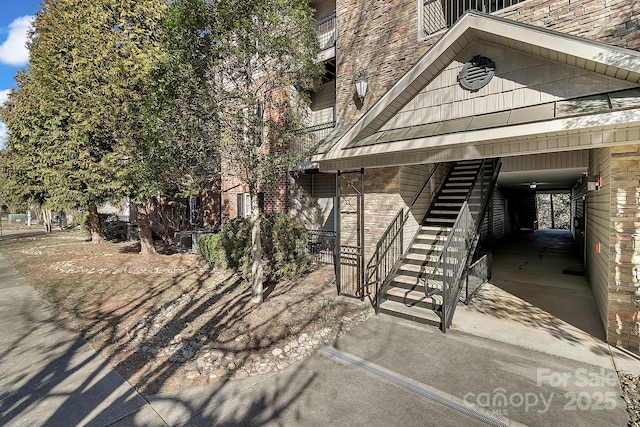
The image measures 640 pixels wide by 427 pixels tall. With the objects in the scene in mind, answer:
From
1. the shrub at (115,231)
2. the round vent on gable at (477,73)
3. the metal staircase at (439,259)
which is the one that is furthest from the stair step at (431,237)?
the shrub at (115,231)

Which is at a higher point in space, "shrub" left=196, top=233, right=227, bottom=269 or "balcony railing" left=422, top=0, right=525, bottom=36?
"balcony railing" left=422, top=0, right=525, bottom=36

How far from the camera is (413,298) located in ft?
20.9

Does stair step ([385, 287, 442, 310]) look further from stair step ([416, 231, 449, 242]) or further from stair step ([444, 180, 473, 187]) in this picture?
stair step ([444, 180, 473, 187])

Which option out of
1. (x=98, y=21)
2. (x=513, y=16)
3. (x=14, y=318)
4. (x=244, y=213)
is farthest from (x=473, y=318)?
(x=98, y=21)

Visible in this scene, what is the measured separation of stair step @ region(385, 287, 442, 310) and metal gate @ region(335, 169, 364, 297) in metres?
0.84

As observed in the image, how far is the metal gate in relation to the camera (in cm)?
716

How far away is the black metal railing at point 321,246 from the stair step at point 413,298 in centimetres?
388

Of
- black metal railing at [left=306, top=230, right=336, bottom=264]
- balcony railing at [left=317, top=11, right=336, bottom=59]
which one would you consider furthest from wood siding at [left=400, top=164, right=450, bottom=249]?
balcony railing at [left=317, top=11, right=336, bottom=59]

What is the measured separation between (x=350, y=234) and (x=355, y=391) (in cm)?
445

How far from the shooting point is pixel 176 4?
5609 mm

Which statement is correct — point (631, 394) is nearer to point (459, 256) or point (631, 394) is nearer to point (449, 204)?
point (459, 256)

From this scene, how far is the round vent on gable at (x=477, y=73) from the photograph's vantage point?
18.7 ft

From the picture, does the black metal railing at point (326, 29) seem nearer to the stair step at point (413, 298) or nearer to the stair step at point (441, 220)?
the stair step at point (441, 220)

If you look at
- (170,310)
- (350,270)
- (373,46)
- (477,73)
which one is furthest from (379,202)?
(170,310)
